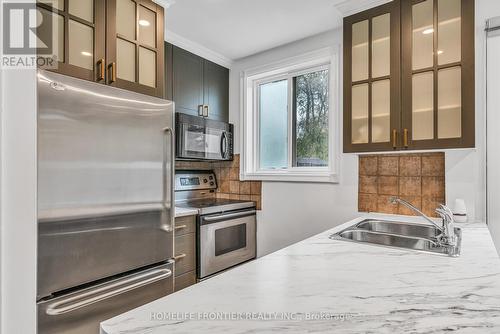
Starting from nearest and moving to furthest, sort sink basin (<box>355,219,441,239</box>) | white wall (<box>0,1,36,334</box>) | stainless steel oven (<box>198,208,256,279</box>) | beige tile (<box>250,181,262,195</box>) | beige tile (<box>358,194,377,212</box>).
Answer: white wall (<box>0,1,36,334</box>), sink basin (<box>355,219,441,239</box>), beige tile (<box>358,194,377,212</box>), stainless steel oven (<box>198,208,256,279</box>), beige tile (<box>250,181,262,195</box>)

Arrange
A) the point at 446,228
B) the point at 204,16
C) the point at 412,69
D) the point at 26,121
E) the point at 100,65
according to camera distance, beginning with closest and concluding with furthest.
A: the point at 26,121 → the point at 446,228 → the point at 100,65 → the point at 412,69 → the point at 204,16

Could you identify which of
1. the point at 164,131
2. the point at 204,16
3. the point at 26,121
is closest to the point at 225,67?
the point at 204,16

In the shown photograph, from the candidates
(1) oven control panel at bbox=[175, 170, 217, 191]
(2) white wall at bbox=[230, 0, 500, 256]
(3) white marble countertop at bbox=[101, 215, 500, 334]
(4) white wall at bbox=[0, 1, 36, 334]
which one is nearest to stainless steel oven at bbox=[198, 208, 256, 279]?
(2) white wall at bbox=[230, 0, 500, 256]

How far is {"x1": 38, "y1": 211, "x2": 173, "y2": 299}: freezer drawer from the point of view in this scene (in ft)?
4.31

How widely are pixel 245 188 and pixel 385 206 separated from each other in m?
1.37

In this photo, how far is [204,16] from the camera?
7.35 ft

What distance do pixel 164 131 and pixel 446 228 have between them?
1647 mm

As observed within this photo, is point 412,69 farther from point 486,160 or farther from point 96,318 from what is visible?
point 96,318

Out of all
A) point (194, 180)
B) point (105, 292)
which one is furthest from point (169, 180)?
point (194, 180)

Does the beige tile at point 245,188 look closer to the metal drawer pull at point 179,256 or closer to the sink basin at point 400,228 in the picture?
the metal drawer pull at point 179,256

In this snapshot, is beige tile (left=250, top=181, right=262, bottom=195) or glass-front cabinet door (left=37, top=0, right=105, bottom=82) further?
beige tile (left=250, top=181, right=262, bottom=195)

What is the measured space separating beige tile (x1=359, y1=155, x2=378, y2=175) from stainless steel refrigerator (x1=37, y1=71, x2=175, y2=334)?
4.76 ft

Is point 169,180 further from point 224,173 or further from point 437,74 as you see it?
point 437,74

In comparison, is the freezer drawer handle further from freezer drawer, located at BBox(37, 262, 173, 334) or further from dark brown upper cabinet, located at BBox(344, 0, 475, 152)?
dark brown upper cabinet, located at BBox(344, 0, 475, 152)
